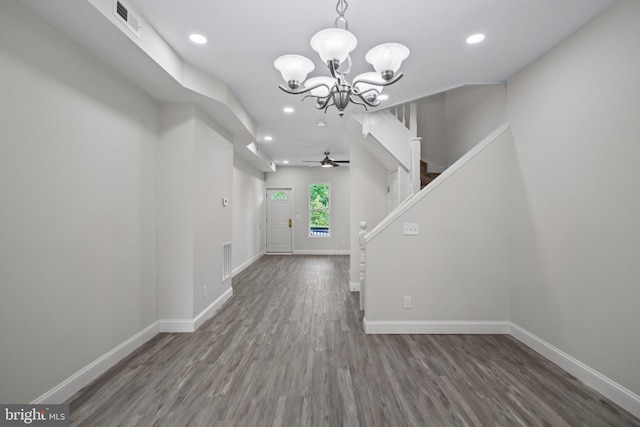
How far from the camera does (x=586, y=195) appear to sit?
6.97 feet

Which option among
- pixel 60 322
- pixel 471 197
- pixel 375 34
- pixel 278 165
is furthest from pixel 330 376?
pixel 278 165

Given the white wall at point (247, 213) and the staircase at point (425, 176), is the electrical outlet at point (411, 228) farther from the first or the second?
the white wall at point (247, 213)

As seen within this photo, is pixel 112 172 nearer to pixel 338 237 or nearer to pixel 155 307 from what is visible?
pixel 155 307

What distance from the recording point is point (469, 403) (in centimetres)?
188

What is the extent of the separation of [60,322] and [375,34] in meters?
3.24

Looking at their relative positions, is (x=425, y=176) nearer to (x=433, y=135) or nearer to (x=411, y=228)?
(x=433, y=135)

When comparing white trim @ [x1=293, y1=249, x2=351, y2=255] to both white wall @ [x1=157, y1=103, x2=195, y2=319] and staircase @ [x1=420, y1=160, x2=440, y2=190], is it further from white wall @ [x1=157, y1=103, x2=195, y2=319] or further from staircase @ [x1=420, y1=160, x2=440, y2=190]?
white wall @ [x1=157, y1=103, x2=195, y2=319]

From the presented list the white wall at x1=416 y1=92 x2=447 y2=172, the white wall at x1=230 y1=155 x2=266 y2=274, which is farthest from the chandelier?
the white wall at x1=230 y1=155 x2=266 y2=274

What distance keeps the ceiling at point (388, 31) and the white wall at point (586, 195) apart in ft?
0.95

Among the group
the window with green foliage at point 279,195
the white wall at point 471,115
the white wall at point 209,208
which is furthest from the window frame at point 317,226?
the white wall at point 209,208

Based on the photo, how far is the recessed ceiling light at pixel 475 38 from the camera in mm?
2188

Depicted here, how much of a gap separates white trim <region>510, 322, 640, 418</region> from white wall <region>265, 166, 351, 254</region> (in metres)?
6.20

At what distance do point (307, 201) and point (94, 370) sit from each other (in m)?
7.07

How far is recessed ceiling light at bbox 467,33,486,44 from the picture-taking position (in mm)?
2188
